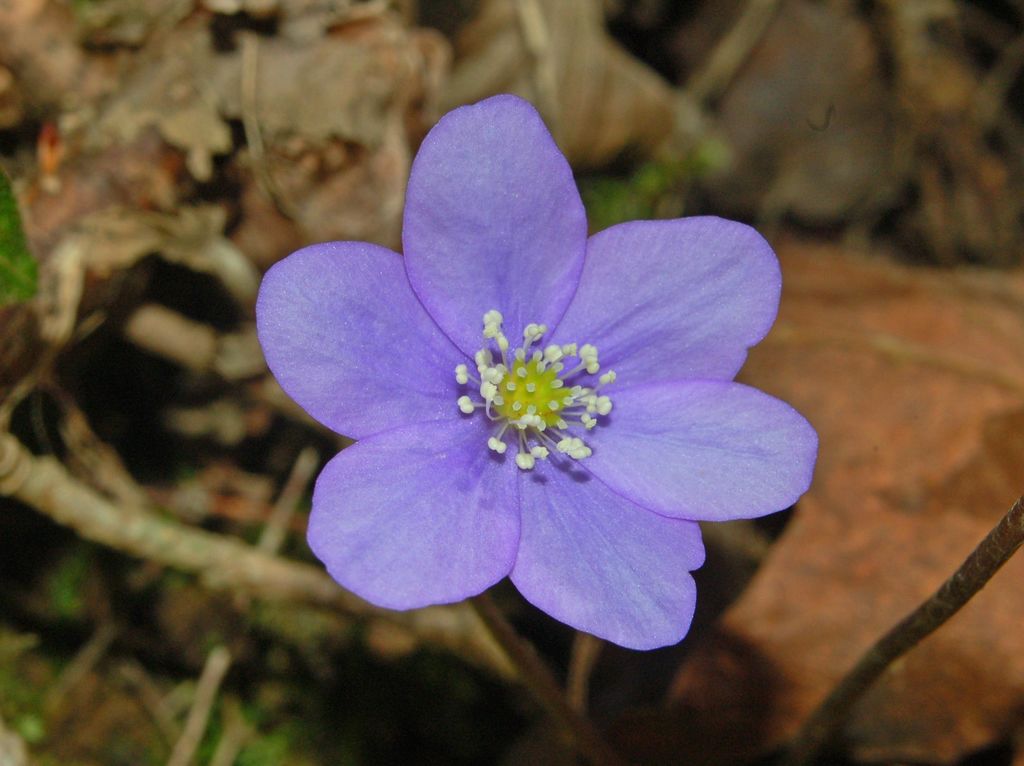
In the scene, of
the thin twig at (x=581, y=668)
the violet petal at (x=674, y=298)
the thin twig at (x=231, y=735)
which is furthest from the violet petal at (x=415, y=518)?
the thin twig at (x=231, y=735)

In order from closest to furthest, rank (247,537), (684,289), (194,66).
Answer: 1. (684,289)
2. (194,66)
3. (247,537)

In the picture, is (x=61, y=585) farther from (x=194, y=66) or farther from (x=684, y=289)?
(x=684, y=289)

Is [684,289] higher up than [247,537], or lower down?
higher up

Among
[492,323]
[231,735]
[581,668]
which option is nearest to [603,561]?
[492,323]

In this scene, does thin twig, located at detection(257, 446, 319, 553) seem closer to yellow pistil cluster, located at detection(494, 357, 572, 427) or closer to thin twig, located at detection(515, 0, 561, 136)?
yellow pistil cluster, located at detection(494, 357, 572, 427)

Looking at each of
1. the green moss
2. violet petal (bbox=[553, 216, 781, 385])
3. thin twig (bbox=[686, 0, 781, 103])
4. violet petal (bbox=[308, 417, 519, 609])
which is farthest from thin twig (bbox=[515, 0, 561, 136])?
violet petal (bbox=[308, 417, 519, 609])

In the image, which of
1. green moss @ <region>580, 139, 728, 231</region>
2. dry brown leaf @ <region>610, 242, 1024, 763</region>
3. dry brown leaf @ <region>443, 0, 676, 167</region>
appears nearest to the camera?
dry brown leaf @ <region>610, 242, 1024, 763</region>

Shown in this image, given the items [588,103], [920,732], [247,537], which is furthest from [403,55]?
[920,732]
